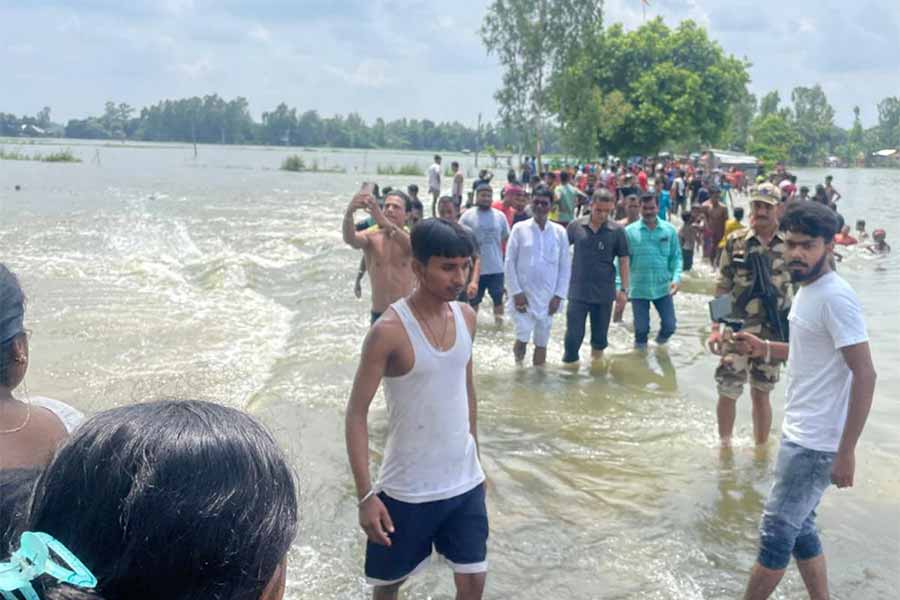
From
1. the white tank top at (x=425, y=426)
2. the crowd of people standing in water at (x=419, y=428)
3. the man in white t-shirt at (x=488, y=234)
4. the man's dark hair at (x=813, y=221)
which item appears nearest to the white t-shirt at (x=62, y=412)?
the crowd of people standing in water at (x=419, y=428)

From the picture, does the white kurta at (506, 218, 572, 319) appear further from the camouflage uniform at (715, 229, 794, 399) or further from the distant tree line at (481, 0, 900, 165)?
the distant tree line at (481, 0, 900, 165)

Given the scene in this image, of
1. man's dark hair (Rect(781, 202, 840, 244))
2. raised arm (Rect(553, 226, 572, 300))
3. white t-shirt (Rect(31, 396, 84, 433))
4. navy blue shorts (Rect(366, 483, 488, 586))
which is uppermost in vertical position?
man's dark hair (Rect(781, 202, 840, 244))

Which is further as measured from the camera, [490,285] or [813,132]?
[813,132]

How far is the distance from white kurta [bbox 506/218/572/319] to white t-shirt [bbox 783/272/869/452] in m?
4.60

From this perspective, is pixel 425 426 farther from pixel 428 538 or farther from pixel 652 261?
pixel 652 261

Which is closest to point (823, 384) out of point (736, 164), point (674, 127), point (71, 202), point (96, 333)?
point (96, 333)

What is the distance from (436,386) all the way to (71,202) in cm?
3745

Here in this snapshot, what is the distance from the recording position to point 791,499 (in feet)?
12.4

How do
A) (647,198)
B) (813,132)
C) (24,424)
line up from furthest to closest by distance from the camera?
Result: (813,132), (647,198), (24,424)

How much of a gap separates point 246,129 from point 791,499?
17597 centimetres

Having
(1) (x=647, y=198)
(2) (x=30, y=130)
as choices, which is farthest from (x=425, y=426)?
(2) (x=30, y=130)

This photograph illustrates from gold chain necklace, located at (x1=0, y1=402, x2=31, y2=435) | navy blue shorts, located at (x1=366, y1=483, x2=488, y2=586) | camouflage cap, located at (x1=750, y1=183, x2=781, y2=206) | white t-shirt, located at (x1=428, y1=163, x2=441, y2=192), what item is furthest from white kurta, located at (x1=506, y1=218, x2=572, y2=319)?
white t-shirt, located at (x1=428, y1=163, x2=441, y2=192)

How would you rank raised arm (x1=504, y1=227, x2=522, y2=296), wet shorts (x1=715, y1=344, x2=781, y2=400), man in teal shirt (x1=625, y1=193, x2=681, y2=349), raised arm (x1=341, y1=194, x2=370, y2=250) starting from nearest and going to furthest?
wet shorts (x1=715, y1=344, x2=781, y2=400) < raised arm (x1=341, y1=194, x2=370, y2=250) < raised arm (x1=504, y1=227, x2=522, y2=296) < man in teal shirt (x1=625, y1=193, x2=681, y2=349)

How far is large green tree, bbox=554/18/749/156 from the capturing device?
43469 mm
